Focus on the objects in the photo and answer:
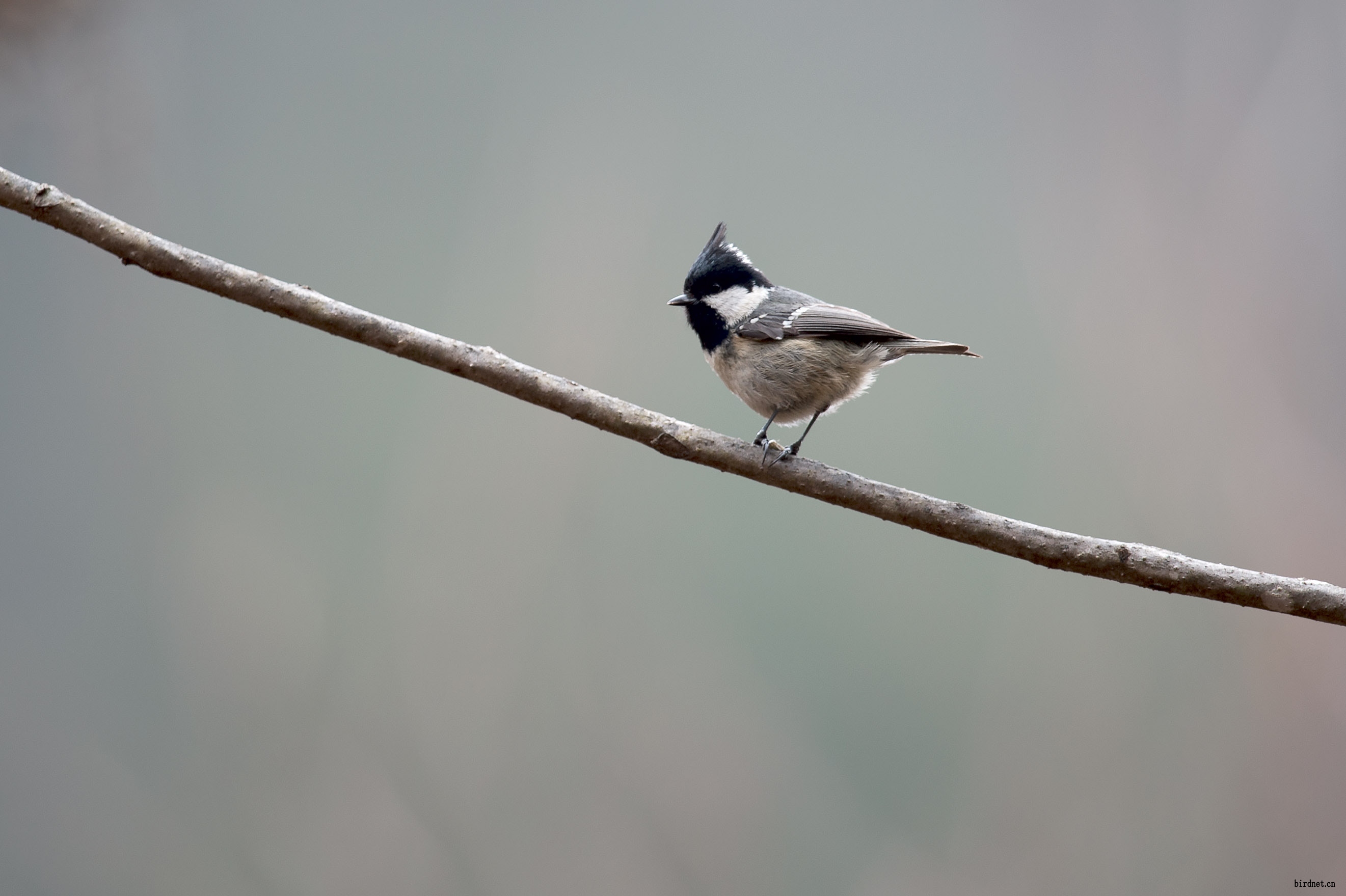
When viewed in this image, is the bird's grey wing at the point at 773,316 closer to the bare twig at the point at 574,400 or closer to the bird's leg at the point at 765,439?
the bird's leg at the point at 765,439

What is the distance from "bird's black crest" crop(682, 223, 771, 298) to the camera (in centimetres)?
223

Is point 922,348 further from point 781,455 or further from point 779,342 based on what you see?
point 781,455

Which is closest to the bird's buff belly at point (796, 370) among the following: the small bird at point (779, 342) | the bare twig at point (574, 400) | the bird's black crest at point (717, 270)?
the small bird at point (779, 342)

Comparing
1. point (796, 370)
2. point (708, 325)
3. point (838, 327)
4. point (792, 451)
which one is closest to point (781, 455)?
point (792, 451)

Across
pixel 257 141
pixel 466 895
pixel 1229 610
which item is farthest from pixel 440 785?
pixel 1229 610

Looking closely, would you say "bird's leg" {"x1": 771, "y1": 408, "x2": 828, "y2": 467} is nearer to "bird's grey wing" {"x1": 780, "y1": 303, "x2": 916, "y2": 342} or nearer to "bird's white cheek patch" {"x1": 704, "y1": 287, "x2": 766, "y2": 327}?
"bird's grey wing" {"x1": 780, "y1": 303, "x2": 916, "y2": 342}

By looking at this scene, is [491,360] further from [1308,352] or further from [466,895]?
[1308,352]

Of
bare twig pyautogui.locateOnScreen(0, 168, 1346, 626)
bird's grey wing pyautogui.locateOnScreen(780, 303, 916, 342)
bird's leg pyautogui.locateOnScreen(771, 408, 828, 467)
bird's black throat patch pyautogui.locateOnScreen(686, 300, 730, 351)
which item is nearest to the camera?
bare twig pyautogui.locateOnScreen(0, 168, 1346, 626)

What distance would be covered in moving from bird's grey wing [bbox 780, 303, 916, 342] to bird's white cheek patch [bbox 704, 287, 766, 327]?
0.39 ft

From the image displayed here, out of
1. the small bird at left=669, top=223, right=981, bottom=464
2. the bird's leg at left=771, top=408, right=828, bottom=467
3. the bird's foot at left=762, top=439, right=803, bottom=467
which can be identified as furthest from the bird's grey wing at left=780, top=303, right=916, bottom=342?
the bird's foot at left=762, top=439, right=803, bottom=467

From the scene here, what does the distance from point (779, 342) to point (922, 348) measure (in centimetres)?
35

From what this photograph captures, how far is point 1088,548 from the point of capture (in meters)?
1.74

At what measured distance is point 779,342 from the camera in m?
2.15

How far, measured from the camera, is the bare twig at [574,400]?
176 centimetres
